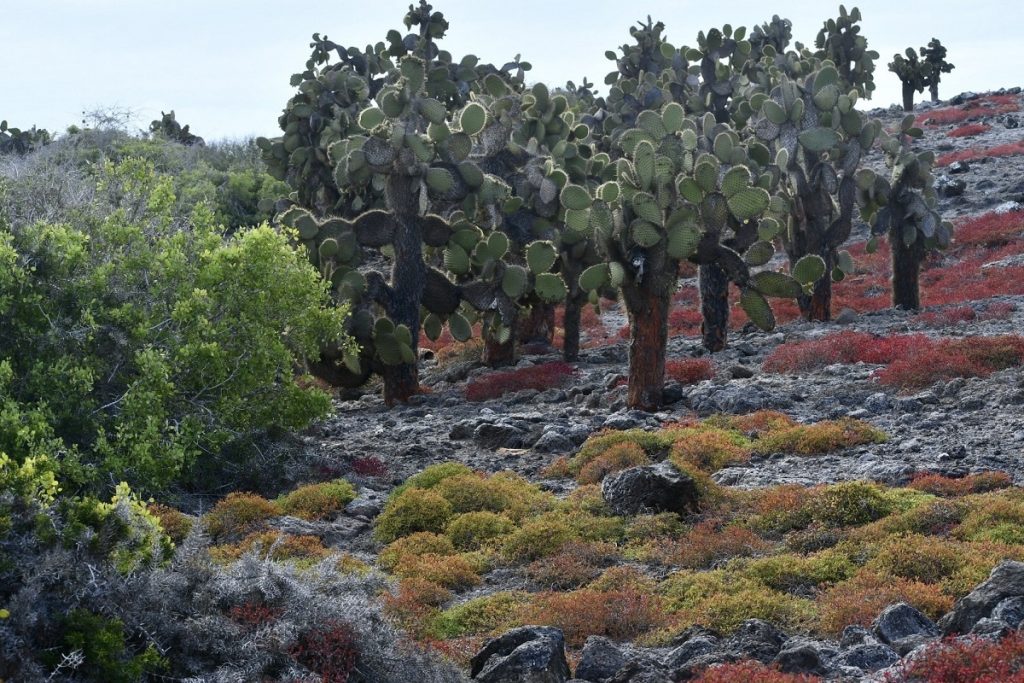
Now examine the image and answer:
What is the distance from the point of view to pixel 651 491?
13.1m

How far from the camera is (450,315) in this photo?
2247cm

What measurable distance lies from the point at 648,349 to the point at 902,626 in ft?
32.8

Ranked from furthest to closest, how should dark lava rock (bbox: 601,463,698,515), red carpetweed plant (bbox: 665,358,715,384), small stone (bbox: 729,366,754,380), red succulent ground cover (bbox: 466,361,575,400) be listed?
1. red succulent ground cover (bbox: 466,361,575,400)
2. red carpetweed plant (bbox: 665,358,715,384)
3. small stone (bbox: 729,366,754,380)
4. dark lava rock (bbox: 601,463,698,515)

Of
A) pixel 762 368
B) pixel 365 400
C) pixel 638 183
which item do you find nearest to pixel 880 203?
pixel 762 368

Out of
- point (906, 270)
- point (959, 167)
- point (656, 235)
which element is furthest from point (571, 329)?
point (959, 167)

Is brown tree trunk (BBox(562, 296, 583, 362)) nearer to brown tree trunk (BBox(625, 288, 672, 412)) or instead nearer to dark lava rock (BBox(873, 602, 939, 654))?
brown tree trunk (BBox(625, 288, 672, 412))

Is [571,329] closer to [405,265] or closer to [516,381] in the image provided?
[516,381]

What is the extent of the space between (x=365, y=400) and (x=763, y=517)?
11775mm

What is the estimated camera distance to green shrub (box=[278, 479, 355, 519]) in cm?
1443

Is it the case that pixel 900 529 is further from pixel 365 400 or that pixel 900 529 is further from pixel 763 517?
pixel 365 400

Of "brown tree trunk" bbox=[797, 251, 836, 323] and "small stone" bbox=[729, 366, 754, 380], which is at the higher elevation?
"brown tree trunk" bbox=[797, 251, 836, 323]

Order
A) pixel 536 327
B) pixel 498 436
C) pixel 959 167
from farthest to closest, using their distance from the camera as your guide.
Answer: pixel 959 167 < pixel 536 327 < pixel 498 436

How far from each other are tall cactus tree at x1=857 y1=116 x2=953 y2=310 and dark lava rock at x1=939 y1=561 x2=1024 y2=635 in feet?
60.7

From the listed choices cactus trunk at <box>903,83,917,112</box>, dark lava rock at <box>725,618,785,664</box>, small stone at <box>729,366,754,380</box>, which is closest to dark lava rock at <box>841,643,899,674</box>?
dark lava rock at <box>725,618,785,664</box>
